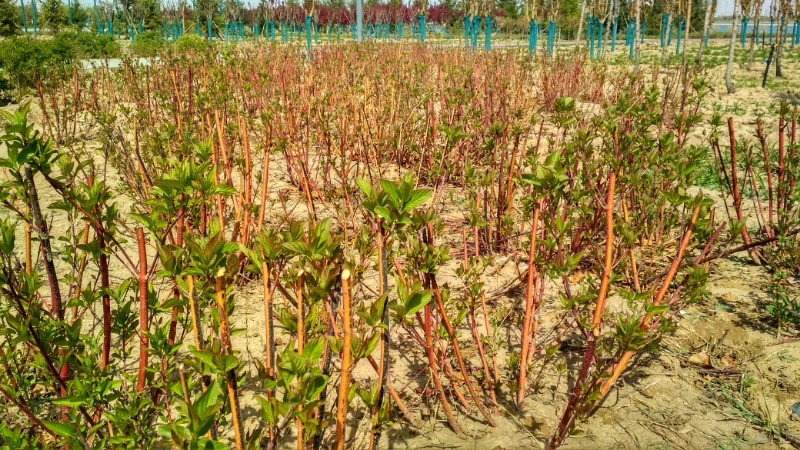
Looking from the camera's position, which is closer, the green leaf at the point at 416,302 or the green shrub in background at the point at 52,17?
the green leaf at the point at 416,302

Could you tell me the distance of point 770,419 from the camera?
5.24 feet

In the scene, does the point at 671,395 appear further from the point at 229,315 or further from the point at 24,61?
the point at 24,61

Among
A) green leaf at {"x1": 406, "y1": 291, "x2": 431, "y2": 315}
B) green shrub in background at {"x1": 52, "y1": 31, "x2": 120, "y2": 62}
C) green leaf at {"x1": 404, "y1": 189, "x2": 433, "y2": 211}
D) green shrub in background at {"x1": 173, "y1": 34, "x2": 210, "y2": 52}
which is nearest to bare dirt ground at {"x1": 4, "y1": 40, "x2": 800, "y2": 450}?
green leaf at {"x1": 406, "y1": 291, "x2": 431, "y2": 315}

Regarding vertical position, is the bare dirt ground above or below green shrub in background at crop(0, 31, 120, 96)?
below

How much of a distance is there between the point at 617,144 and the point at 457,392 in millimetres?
1425

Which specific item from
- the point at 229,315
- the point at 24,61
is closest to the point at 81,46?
the point at 24,61

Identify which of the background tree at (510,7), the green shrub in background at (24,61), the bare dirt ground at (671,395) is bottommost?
the bare dirt ground at (671,395)

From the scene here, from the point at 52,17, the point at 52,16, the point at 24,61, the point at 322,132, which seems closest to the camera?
the point at 322,132

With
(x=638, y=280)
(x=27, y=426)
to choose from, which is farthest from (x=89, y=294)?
(x=638, y=280)

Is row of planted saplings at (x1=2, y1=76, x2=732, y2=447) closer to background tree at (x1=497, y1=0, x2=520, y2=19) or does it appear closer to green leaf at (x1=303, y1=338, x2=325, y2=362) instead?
green leaf at (x1=303, y1=338, x2=325, y2=362)

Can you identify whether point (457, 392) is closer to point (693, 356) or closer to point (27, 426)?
point (693, 356)

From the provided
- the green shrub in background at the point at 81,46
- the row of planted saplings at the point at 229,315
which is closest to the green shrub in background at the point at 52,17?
the green shrub in background at the point at 81,46

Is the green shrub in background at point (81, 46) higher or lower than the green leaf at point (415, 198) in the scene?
higher

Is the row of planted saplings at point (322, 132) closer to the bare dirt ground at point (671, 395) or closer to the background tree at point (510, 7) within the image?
the bare dirt ground at point (671, 395)
